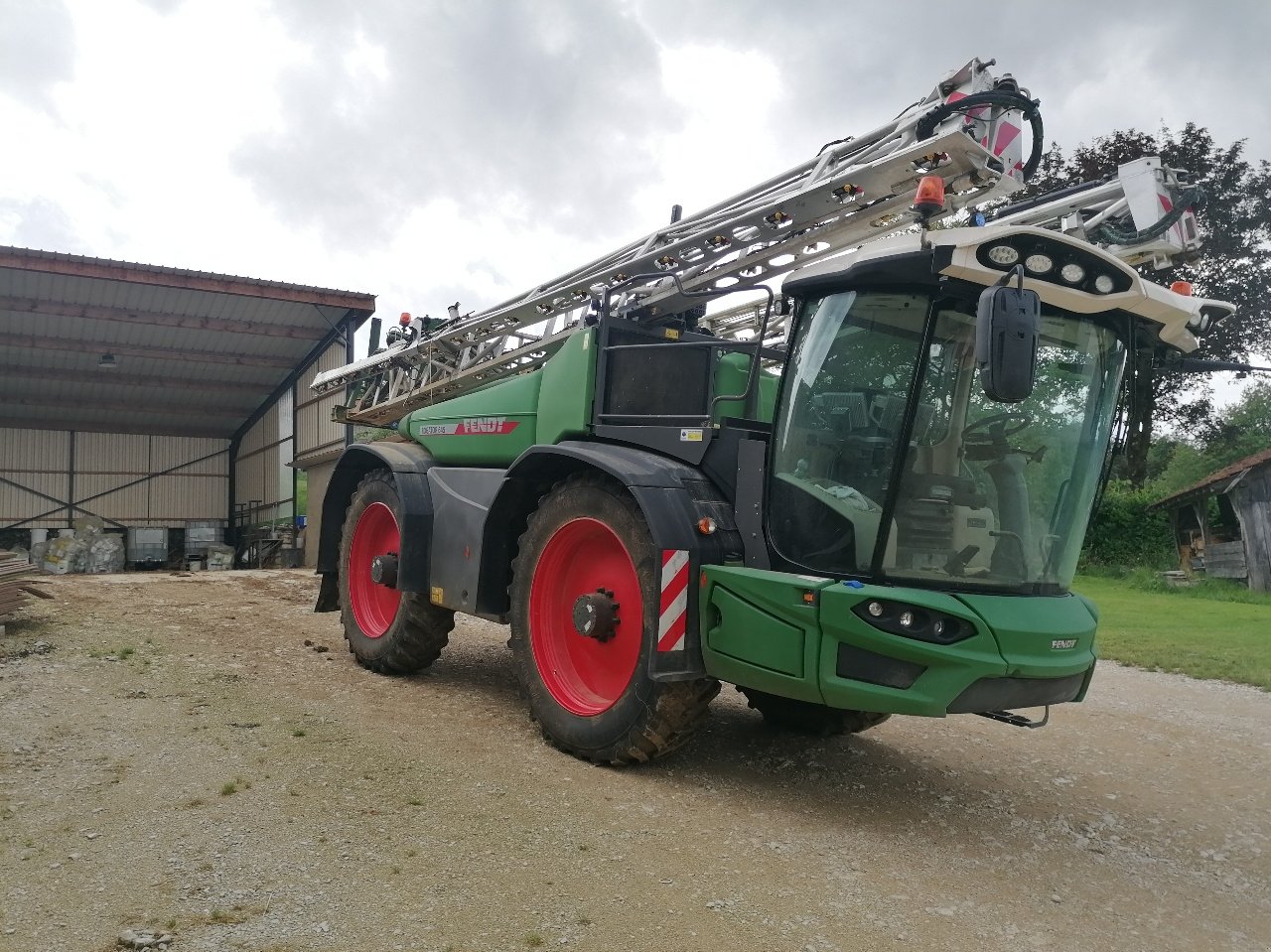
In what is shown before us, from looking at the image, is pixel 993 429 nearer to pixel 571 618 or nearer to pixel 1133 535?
pixel 571 618

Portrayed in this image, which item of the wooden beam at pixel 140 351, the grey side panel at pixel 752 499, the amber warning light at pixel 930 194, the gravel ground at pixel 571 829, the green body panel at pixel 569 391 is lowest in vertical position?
the gravel ground at pixel 571 829

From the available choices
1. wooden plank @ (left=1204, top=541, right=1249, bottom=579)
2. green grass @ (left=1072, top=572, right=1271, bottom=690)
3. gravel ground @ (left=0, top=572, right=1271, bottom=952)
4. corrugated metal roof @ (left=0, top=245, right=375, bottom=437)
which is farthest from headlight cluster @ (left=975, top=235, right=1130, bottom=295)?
corrugated metal roof @ (left=0, top=245, right=375, bottom=437)

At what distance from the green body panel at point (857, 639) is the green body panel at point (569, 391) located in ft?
5.00

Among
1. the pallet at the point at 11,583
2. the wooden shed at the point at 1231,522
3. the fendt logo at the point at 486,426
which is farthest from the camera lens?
the wooden shed at the point at 1231,522

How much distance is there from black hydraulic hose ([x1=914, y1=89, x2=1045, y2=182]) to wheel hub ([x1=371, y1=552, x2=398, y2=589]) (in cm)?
450

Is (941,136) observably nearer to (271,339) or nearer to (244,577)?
(244,577)

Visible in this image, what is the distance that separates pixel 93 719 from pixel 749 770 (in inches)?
144

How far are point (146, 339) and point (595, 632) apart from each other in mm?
21112

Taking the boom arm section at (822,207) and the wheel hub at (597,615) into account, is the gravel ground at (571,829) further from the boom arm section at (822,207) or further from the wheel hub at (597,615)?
the boom arm section at (822,207)

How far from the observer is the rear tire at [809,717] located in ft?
17.8

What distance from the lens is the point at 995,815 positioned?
178 inches

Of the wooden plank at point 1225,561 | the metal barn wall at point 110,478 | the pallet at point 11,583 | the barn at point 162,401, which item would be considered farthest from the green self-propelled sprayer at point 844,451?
the metal barn wall at point 110,478

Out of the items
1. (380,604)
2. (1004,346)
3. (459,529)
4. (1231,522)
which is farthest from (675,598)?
(1231,522)

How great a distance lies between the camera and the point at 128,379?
80.8 feet
